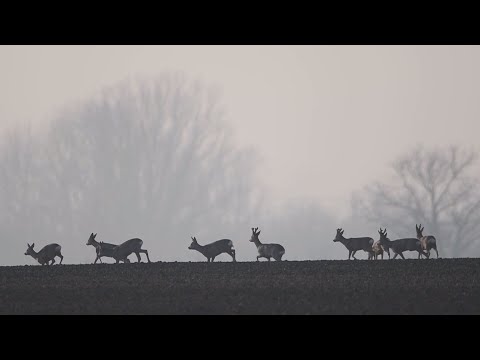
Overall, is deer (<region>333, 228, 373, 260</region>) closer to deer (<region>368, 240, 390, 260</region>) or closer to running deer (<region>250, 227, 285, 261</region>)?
deer (<region>368, 240, 390, 260</region>)

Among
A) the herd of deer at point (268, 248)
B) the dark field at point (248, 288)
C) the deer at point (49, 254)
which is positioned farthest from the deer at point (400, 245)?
the deer at point (49, 254)

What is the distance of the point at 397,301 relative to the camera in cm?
3272

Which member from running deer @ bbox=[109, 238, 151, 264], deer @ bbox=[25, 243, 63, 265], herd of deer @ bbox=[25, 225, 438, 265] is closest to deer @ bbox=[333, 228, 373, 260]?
herd of deer @ bbox=[25, 225, 438, 265]

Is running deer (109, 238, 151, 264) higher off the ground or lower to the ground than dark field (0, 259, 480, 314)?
higher

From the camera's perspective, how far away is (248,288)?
116 ft

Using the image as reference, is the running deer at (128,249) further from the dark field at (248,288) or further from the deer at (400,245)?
the deer at (400,245)

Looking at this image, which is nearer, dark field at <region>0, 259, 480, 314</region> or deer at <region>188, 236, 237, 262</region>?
dark field at <region>0, 259, 480, 314</region>

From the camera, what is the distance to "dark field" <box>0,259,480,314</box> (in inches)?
1268

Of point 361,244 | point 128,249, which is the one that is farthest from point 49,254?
point 361,244

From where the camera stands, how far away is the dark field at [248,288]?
106 ft

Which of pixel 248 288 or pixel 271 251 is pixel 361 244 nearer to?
pixel 271 251
